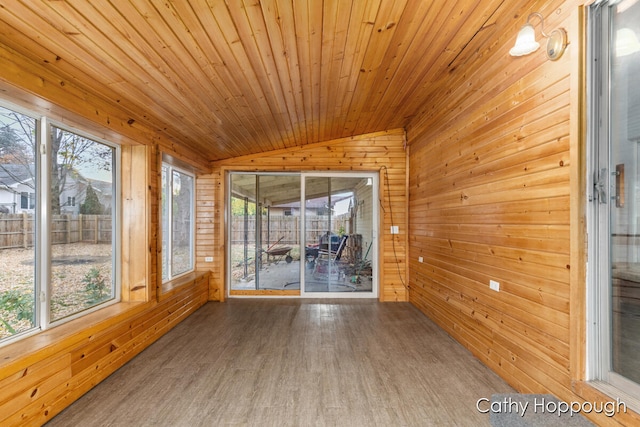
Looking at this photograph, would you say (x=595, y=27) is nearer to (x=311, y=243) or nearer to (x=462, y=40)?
(x=462, y=40)

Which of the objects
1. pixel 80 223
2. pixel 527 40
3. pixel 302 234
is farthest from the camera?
pixel 302 234

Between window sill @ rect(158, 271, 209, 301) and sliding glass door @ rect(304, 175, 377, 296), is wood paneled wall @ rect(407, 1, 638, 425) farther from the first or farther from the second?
window sill @ rect(158, 271, 209, 301)

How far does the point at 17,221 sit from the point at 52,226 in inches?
9.8

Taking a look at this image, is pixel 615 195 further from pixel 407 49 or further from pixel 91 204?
pixel 91 204

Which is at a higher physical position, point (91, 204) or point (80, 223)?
point (91, 204)

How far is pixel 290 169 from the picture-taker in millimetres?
4684

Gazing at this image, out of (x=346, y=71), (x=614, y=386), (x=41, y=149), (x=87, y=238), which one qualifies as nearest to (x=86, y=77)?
(x=41, y=149)

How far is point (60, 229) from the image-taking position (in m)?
2.31

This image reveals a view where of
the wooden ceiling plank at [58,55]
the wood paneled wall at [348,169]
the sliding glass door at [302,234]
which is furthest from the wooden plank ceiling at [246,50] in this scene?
the sliding glass door at [302,234]

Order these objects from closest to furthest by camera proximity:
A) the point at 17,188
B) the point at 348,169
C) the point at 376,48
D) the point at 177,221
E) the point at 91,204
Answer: the point at 17,188, the point at 376,48, the point at 91,204, the point at 177,221, the point at 348,169

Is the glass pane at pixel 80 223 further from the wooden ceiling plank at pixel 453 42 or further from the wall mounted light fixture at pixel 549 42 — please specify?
the wall mounted light fixture at pixel 549 42

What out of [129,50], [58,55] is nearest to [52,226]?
[58,55]

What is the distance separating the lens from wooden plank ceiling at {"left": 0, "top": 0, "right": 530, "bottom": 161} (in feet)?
5.12

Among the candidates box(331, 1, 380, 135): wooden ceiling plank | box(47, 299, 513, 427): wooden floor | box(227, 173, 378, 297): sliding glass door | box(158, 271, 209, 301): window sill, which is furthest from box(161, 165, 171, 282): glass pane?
box(331, 1, 380, 135): wooden ceiling plank
